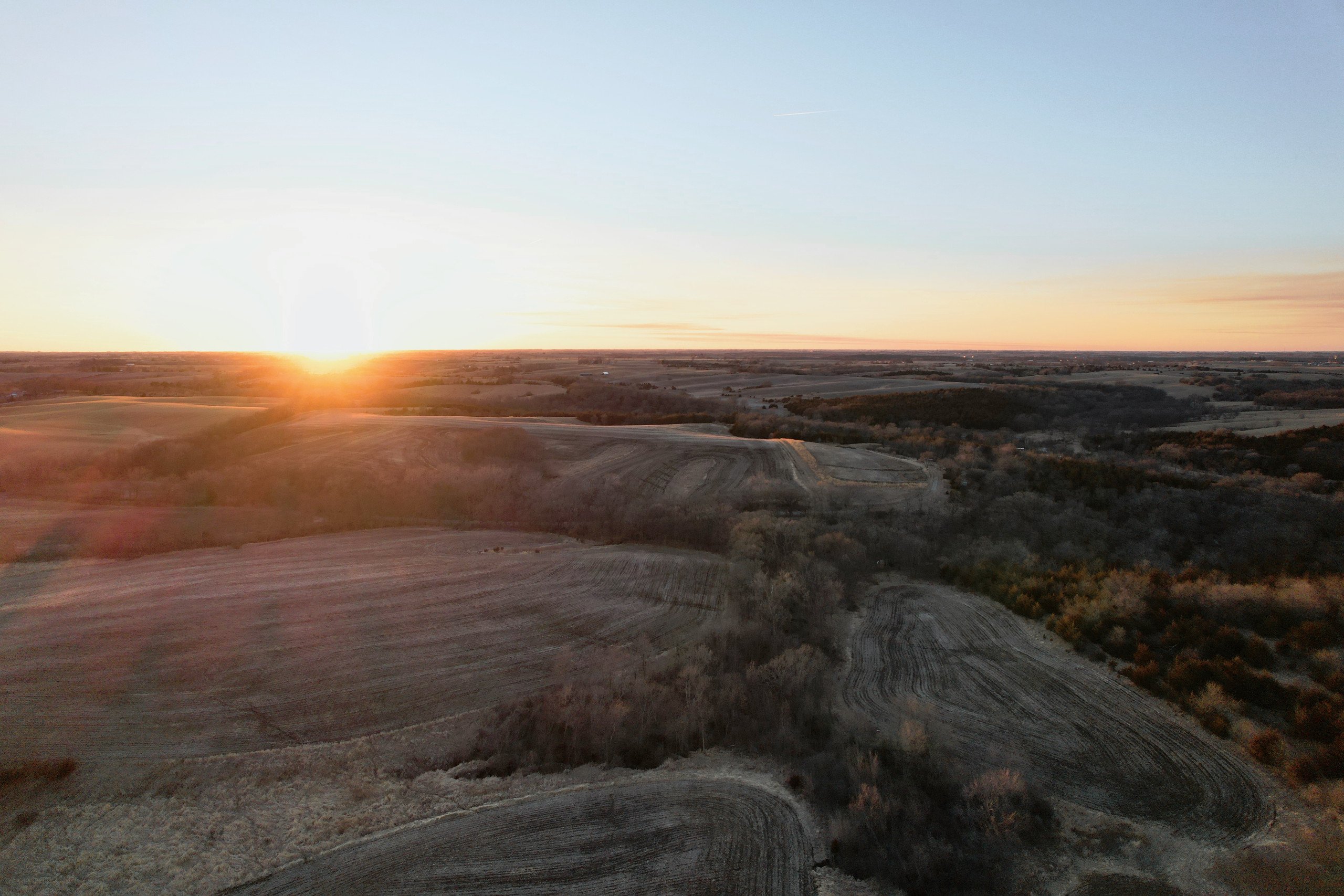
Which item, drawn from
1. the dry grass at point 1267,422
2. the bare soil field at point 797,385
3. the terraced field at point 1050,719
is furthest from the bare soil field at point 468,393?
the dry grass at point 1267,422

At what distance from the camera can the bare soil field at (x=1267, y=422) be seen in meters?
30.4

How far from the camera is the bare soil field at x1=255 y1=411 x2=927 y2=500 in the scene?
22953 millimetres

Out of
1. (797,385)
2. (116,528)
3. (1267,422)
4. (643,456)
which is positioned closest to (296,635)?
(116,528)

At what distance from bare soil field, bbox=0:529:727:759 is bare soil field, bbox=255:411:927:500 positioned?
7270 millimetres

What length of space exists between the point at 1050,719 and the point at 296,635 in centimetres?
1276

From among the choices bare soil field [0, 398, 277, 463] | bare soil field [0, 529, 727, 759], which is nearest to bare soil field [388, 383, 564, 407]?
bare soil field [0, 398, 277, 463]

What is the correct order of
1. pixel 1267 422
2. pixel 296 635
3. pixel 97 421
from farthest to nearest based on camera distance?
1. pixel 97 421
2. pixel 1267 422
3. pixel 296 635

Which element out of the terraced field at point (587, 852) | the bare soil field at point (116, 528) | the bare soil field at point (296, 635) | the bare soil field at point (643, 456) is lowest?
the terraced field at point (587, 852)

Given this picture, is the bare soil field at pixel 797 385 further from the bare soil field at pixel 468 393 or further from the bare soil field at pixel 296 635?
the bare soil field at pixel 296 635

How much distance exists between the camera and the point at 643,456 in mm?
26031

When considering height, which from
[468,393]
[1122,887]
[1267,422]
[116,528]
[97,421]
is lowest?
[1122,887]

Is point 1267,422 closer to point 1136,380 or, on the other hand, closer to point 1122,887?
point 1136,380

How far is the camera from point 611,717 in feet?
30.0

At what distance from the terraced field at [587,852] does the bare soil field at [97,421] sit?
1125 inches
